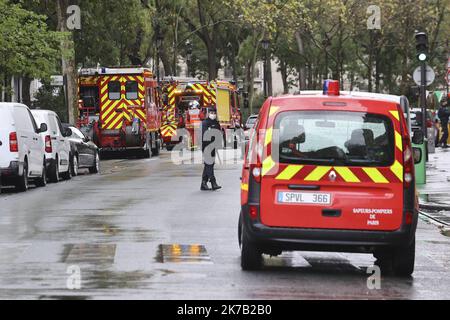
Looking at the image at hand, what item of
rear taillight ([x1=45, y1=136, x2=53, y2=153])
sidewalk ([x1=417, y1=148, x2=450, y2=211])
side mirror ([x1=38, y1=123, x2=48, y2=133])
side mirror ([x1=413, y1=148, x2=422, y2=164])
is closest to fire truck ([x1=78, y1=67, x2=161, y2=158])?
sidewalk ([x1=417, y1=148, x2=450, y2=211])

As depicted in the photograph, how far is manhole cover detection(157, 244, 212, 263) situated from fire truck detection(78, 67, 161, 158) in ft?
95.7

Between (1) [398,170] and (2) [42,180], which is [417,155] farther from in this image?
(2) [42,180]

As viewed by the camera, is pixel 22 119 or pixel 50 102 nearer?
pixel 22 119

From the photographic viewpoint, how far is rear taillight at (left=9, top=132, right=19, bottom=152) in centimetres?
2548

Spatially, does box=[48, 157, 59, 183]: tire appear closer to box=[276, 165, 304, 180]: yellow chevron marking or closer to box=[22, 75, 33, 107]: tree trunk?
box=[276, 165, 304, 180]: yellow chevron marking

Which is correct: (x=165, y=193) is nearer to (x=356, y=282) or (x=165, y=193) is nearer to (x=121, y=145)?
(x=356, y=282)

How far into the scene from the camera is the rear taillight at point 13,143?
1003 inches

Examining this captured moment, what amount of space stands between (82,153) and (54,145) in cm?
440

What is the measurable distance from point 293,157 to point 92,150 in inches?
902

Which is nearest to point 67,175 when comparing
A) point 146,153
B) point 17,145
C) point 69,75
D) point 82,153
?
point 82,153

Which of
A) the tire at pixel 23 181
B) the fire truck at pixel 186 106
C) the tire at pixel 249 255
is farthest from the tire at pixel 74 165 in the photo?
the tire at pixel 249 255

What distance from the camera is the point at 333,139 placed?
12.1 meters

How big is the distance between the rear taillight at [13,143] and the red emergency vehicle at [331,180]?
13943 millimetres
